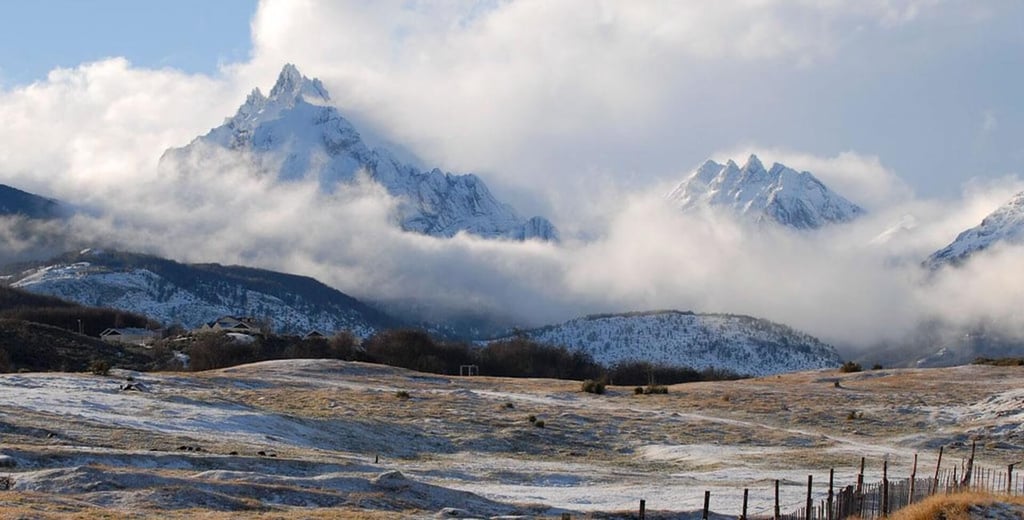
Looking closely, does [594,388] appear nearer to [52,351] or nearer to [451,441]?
[451,441]

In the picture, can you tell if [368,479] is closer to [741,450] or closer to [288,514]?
[288,514]

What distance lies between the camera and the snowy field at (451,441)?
98.6 ft

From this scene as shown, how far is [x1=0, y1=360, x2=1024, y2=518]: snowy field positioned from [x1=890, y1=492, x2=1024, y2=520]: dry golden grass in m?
5.56

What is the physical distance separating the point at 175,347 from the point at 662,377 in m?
61.9

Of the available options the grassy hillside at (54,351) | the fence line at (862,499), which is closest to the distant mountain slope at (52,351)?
the grassy hillside at (54,351)

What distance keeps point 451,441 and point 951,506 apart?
2754 centimetres

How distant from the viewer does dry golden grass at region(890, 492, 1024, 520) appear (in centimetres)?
2881

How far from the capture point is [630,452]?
179 ft

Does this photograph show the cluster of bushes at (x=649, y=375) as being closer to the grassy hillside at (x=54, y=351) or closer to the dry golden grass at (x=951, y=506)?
the grassy hillside at (x=54, y=351)

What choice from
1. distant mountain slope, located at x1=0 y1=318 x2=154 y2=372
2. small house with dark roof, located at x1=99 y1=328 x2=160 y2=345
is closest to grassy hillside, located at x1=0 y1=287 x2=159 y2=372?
distant mountain slope, located at x1=0 y1=318 x2=154 y2=372

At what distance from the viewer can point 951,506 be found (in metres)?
29.2

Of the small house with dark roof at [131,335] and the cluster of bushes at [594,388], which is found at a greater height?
the small house with dark roof at [131,335]

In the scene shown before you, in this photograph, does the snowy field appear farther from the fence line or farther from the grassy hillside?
the grassy hillside

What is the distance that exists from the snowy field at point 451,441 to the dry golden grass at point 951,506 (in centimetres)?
556
